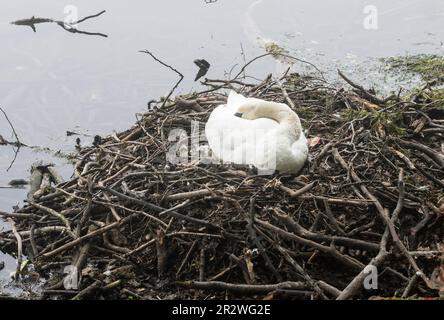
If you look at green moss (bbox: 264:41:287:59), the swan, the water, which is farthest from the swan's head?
green moss (bbox: 264:41:287:59)

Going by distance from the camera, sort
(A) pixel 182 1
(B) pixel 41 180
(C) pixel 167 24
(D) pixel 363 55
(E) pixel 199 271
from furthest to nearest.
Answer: (A) pixel 182 1, (C) pixel 167 24, (D) pixel 363 55, (B) pixel 41 180, (E) pixel 199 271

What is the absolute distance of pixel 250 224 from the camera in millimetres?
3512

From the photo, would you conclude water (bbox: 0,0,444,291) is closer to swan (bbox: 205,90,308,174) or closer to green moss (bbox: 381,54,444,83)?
green moss (bbox: 381,54,444,83)

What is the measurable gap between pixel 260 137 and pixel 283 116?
277 mm

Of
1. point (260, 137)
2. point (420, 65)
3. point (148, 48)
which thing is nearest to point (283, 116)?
point (260, 137)

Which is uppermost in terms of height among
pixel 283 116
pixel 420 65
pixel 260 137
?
pixel 420 65

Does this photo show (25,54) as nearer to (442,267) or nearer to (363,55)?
(363,55)

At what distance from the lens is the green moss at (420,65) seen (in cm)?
692

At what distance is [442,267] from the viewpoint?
323 cm

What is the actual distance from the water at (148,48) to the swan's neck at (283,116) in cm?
233

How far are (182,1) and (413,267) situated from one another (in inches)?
322

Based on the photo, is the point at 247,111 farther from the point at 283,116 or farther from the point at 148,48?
the point at 148,48

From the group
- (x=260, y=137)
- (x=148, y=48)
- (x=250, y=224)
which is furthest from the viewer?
(x=148, y=48)

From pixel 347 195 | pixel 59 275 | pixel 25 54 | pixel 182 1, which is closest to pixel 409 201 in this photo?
pixel 347 195
